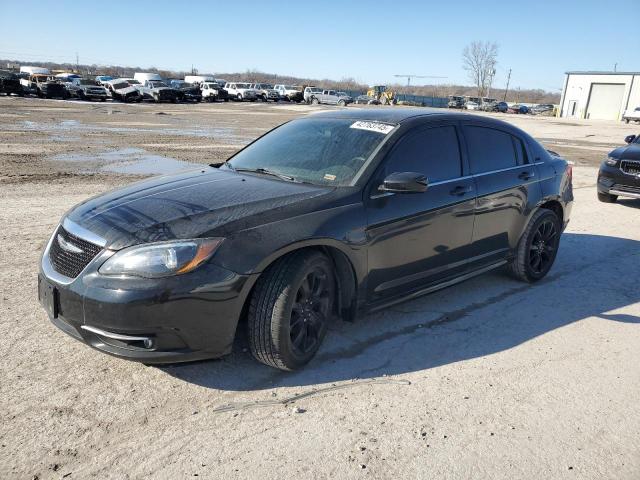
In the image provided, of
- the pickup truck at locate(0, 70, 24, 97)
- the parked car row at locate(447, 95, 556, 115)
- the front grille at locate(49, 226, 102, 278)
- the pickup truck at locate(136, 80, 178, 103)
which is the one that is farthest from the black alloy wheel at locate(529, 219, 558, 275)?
the parked car row at locate(447, 95, 556, 115)

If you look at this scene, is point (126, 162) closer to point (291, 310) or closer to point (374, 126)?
point (374, 126)

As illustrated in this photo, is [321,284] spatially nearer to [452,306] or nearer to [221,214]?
[221,214]

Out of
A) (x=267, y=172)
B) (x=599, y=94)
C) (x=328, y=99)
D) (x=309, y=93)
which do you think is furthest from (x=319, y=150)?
(x=599, y=94)

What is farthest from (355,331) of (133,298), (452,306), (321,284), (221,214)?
(133,298)

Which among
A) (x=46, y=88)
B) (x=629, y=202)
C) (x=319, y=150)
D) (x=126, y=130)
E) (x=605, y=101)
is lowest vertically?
(x=126, y=130)

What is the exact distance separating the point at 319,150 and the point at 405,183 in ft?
2.81

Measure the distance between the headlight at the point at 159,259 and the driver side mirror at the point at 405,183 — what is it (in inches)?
54.1

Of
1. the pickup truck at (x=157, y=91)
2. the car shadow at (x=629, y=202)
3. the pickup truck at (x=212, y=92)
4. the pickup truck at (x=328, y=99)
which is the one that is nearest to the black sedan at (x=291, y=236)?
the car shadow at (x=629, y=202)

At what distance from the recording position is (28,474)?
258 centimetres

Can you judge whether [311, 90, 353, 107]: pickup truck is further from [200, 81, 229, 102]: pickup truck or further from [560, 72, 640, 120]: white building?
[560, 72, 640, 120]: white building

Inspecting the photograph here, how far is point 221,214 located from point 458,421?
1.83 meters

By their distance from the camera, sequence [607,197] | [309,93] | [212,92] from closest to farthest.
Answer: [607,197]
[212,92]
[309,93]

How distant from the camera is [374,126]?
434 centimetres

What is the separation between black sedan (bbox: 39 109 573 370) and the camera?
3.06 meters
